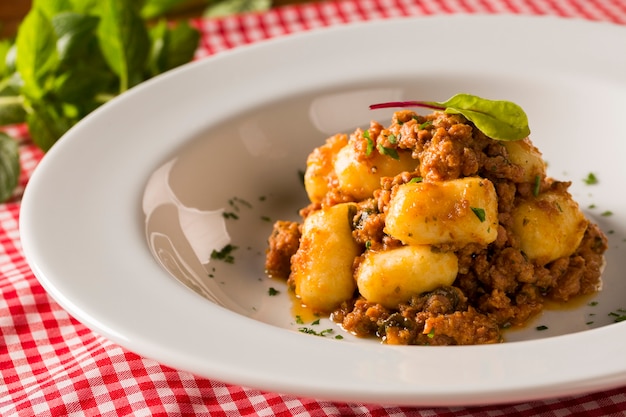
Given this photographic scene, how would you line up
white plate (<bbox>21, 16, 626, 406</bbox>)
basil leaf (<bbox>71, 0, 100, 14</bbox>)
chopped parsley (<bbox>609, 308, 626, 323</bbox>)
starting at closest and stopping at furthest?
1. white plate (<bbox>21, 16, 626, 406</bbox>)
2. chopped parsley (<bbox>609, 308, 626, 323</bbox>)
3. basil leaf (<bbox>71, 0, 100, 14</bbox>)

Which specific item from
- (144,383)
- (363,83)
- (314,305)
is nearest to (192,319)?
(144,383)

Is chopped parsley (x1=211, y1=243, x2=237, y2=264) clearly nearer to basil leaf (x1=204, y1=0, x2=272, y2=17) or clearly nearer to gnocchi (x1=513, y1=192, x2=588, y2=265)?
gnocchi (x1=513, y1=192, x2=588, y2=265)

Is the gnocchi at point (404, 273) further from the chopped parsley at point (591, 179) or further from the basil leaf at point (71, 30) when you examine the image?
the basil leaf at point (71, 30)

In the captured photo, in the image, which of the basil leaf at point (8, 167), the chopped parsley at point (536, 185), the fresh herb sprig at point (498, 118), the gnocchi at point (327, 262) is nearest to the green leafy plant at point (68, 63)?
the basil leaf at point (8, 167)

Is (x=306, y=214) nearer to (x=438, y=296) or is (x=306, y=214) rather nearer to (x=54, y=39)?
(x=438, y=296)

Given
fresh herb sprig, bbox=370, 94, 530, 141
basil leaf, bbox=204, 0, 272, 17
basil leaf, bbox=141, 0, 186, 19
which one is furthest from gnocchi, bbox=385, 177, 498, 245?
basil leaf, bbox=204, 0, 272, 17

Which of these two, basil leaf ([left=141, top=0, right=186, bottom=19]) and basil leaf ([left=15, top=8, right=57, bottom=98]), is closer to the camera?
basil leaf ([left=15, top=8, right=57, bottom=98])
